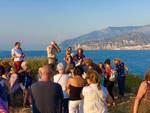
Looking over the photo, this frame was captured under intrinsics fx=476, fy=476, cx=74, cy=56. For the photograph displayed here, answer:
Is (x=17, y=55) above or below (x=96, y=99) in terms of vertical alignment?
above

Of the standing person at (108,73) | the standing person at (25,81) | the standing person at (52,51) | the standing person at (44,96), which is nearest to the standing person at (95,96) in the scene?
the standing person at (44,96)

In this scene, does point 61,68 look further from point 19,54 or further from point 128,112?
point 19,54

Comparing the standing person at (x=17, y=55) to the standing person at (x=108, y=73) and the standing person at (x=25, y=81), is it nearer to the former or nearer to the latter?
the standing person at (x=25, y=81)

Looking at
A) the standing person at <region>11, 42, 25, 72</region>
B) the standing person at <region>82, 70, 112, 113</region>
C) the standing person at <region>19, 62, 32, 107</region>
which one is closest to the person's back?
the standing person at <region>82, 70, 112, 113</region>

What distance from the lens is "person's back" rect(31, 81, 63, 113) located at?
8.54m

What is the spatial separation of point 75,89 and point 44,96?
2792 mm

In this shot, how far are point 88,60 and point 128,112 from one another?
2.39 m

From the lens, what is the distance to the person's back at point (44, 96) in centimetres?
854

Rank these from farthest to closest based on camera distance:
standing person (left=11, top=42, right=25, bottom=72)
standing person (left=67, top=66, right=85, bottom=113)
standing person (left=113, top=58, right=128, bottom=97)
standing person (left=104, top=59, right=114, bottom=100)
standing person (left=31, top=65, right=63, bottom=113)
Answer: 1. standing person (left=113, top=58, right=128, bottom=97)
2. standing person (left=11, top=42, right=25, bottom=72)
3. standing person (left=104, top=59, right=114, bottom=100)
4. standing person (left=67, top=66, right=85, bottom=113)
5. standing person (left=31, top=65, right=63, bottom=113)

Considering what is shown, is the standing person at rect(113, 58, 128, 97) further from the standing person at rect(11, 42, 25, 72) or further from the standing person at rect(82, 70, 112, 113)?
the standing person at rect(82, 70, 112, 113)

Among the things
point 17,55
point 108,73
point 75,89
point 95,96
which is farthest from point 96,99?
point 17,55

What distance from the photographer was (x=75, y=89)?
11.3m

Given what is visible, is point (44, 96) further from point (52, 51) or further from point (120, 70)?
point (120, 70)

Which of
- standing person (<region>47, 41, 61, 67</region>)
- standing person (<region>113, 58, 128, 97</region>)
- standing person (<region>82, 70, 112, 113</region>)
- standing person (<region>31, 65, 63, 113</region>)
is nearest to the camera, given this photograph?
standing person (<region>31, 65, 63, 113</region>)
